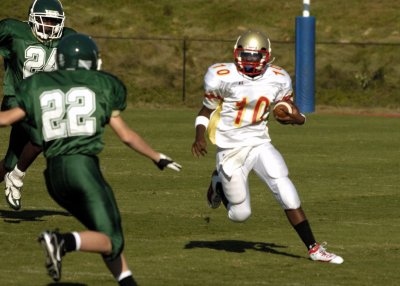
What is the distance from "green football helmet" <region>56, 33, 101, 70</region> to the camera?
702cm

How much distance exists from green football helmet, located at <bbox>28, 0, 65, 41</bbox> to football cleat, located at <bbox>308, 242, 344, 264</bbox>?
3.38 meters

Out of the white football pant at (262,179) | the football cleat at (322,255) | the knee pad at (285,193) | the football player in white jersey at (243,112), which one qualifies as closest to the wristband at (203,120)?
the football player in white jersey at (243,112)

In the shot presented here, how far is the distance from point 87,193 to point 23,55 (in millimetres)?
4324

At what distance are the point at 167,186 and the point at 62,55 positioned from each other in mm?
6626

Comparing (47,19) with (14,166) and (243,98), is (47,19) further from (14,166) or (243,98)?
Answer: (243,98)

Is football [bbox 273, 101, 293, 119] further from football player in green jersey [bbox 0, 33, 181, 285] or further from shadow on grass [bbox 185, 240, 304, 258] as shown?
football player in green jersey [bbox 0, 33, 181, 285]

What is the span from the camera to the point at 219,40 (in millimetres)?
31844

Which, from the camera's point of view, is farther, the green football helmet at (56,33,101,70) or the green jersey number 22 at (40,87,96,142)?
the green football helmet at (56,33,101,70)

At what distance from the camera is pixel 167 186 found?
44.6 feet

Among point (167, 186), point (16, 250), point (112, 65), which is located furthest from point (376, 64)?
point (16, 250)

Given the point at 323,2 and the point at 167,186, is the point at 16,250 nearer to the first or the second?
the point at 167,186

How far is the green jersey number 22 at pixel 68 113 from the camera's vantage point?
6.85 metres

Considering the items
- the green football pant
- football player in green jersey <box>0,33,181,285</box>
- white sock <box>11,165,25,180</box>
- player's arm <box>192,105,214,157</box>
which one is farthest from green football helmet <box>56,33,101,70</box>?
white sock <box>11,165,25,180</box>

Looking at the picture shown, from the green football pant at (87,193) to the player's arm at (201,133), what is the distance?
7.57ft
